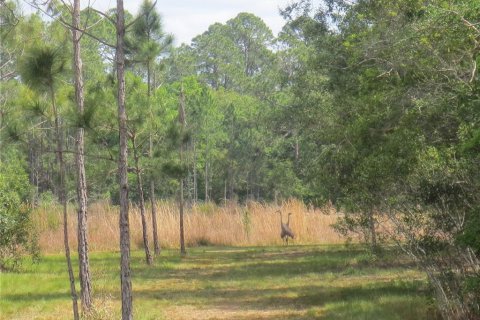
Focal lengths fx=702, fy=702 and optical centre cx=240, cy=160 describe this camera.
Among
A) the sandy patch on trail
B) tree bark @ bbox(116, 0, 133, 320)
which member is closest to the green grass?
the sandy patch on trail

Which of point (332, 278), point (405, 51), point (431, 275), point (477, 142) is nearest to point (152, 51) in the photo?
point (332, 278)

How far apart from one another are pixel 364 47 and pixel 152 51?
8.88 metres

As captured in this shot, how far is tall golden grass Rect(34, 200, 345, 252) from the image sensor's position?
22.0 meters

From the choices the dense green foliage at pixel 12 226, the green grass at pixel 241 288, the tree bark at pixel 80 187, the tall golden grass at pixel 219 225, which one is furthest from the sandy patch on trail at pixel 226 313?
the tall golden grass at pixel 219 225

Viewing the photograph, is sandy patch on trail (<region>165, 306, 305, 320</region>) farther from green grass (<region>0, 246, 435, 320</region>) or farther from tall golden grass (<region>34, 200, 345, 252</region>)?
tall golden grass (<region>34, 200, 345, 252</region>)

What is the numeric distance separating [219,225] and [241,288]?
11.3 meters

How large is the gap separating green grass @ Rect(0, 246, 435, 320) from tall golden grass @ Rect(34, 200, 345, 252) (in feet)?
8.60

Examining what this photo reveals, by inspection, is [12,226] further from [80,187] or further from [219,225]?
[219,225]

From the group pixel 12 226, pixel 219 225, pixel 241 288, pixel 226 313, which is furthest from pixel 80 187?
pixel 219 225

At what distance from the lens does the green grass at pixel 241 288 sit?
1030 cm

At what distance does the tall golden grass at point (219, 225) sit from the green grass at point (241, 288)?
2621mm

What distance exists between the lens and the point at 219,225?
81.0ft

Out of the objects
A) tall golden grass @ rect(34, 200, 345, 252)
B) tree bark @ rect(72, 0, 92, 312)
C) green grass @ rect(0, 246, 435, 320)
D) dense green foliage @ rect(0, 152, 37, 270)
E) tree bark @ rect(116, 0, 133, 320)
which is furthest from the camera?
tall golden grass @ rect(34, 200, 345, 252)

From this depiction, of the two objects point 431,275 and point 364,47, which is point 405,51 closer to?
point 364,47
